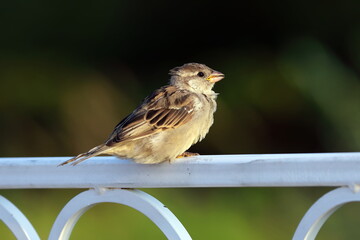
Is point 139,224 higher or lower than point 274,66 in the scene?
lower

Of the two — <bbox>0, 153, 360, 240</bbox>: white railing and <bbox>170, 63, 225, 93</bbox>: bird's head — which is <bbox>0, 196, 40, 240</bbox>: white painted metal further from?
<bbox>170, 63, 225, 93</bbox>: bird's head

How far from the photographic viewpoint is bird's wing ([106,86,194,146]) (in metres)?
2.56

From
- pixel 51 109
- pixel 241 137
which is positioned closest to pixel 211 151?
pixel 241 137

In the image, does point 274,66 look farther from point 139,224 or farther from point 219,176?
point 219,176

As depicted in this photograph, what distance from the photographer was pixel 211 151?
15.9 feet

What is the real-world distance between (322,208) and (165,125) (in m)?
1.20

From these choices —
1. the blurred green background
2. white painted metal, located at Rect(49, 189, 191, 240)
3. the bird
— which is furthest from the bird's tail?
the blurred green background

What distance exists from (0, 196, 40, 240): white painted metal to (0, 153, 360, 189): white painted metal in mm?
60

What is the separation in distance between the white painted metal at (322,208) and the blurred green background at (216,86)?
187 cm

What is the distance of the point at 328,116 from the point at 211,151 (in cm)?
92

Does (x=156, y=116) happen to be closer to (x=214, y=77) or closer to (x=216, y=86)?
(x=214, y=77)

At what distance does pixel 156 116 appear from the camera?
2680mm

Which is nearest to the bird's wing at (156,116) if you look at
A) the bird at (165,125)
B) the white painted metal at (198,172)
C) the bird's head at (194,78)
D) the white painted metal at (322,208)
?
the bird at (165,125)

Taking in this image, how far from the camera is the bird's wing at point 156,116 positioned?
8.41 feet
